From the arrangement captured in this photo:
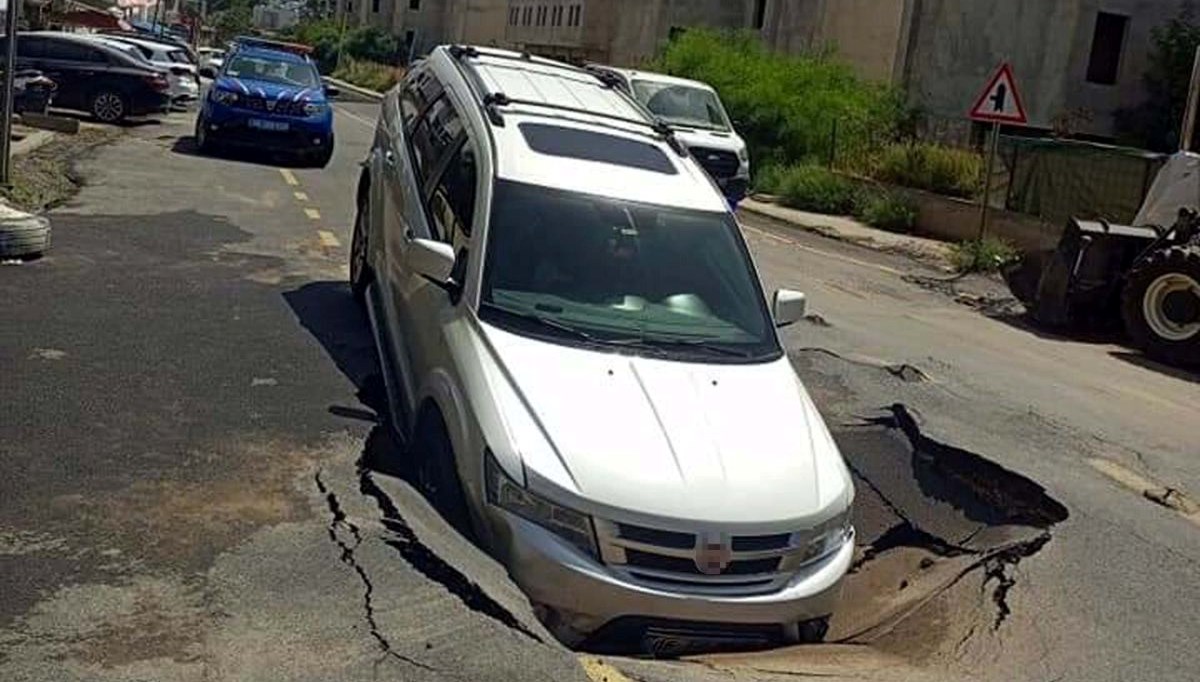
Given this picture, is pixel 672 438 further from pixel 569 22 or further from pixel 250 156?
pixel 569 22

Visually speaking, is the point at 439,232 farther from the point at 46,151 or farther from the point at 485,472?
the point at 46,151

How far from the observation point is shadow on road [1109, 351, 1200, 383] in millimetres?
13148

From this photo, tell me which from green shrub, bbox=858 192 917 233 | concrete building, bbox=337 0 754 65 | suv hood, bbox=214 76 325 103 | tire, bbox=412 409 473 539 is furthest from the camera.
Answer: concrete building, bbox=337 0 754 65

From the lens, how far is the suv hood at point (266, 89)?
21219 millimetres

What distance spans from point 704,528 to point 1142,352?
1026cm

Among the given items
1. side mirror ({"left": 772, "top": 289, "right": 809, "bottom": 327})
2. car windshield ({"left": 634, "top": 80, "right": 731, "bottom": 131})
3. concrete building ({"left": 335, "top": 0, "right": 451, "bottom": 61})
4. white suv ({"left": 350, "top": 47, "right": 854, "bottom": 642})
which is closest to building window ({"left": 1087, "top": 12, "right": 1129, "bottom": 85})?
car windshield ({"left": 634, "top": 80, "right": 731, "bottom": 131})

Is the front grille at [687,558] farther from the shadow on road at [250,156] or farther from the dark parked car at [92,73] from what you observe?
the dark parked car at [92,73]

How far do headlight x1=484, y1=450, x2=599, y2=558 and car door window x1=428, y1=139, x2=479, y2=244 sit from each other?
1893 mm

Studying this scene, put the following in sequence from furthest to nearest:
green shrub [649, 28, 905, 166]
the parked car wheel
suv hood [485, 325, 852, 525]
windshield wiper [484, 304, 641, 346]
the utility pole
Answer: green shrub [649, 28, 905, 166] < the parked car wheel < the utility pole < windshield wiper [484, 304, 641, 346] < suv hood [485, 325, 852, 525]

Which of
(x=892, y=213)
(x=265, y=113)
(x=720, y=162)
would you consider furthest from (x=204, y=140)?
(x=892, y=213)

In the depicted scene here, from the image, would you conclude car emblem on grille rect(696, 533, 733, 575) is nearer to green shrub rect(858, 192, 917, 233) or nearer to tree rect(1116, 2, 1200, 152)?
green shrub rect(858, 192, 917, 233)

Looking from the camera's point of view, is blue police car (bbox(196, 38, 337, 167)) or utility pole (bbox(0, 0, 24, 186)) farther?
blue police car (bbox(196, 38, 337, 167))

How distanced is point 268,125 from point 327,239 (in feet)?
26.7

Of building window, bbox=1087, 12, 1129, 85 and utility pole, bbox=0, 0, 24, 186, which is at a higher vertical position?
building window, bbox=1087, 12, 1129, 85
